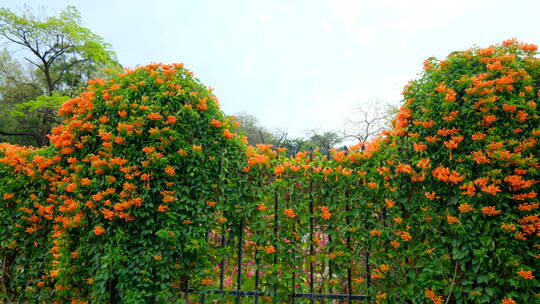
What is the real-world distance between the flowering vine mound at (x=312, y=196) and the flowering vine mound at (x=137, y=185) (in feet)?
0.05

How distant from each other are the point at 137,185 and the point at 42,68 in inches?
966

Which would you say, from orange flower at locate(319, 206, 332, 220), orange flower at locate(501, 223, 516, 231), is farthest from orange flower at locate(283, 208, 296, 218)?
orange flower at locate(501, 223, 516, 231)

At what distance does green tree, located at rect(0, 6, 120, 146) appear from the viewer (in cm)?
1883

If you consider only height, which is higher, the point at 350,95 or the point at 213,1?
the point at 350,95

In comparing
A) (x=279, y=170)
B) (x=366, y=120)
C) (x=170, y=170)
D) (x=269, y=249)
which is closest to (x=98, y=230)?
(x=170, y=170)

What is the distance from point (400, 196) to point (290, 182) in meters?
1.02

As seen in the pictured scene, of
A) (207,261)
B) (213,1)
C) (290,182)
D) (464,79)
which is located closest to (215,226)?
(207,261)

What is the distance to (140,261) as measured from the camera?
2688 millimetres

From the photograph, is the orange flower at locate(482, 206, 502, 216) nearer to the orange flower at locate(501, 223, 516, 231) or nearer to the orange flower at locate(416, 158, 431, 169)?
the orange flower at locate(501, 223, 516, 231)

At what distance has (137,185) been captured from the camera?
9.21 ft

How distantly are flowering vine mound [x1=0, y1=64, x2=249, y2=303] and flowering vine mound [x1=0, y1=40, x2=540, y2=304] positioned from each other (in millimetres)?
15

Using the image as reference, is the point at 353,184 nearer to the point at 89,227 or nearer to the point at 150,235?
the point at 150,235

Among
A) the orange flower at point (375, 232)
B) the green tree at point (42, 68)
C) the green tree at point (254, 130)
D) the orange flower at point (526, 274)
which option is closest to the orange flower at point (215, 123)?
the orange flower at point (375, 232)

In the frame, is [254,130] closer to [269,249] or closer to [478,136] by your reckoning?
[269,249]
